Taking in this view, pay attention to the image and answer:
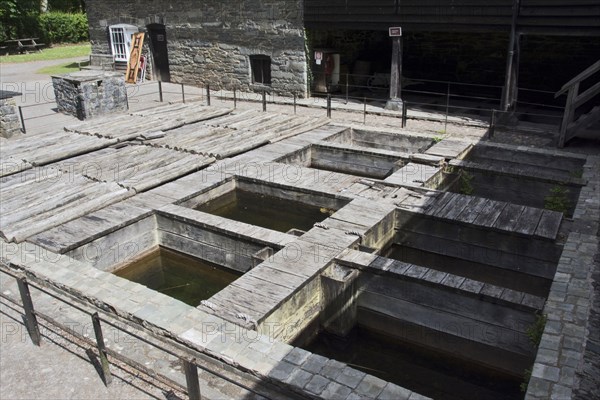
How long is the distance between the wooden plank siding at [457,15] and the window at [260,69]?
7.52 ft

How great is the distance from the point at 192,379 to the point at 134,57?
1881 centimetres

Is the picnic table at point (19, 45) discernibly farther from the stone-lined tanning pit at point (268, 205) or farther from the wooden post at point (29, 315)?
the wooden post at point (29, 315)

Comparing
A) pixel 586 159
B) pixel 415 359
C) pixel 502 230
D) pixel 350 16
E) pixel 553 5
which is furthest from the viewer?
pixel 350 16

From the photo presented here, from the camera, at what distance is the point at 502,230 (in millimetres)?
7617

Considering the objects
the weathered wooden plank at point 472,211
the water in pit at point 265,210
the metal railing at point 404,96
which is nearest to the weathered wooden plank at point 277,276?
the water in pit at point 265,210

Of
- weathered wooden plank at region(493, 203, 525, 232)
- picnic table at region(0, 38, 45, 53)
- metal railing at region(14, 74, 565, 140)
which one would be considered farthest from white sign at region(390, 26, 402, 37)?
picnic table at region(0, 38, 45, 53)

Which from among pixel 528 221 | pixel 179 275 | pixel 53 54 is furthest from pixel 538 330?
pixel 53 54

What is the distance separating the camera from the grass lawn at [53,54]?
93.7ft

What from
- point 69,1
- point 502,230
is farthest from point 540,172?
point 69,1

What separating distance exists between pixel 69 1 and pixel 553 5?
3876 cm

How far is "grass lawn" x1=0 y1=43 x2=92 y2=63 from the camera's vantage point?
1125 inches

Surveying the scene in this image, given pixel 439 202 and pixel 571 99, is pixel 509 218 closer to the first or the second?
pixel 439 202

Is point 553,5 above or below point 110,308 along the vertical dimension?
above

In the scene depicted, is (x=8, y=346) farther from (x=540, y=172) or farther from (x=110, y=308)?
(x=540, y=172)
